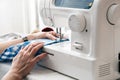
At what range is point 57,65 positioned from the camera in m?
1.18

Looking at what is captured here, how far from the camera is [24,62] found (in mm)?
1168

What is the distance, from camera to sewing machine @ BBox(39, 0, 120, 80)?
985 mm

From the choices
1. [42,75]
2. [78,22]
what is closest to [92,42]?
[78,22]

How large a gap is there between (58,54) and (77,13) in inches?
9.4

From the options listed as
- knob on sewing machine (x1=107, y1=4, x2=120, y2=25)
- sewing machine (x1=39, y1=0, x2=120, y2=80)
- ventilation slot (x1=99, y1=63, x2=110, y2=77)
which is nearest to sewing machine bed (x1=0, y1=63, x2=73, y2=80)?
sewing machine (x1=39, y1=0, x2=120, y2=80)

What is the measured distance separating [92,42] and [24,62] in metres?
0.38

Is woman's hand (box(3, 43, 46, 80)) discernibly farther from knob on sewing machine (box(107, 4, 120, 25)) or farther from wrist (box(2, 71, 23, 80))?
knob on sewing machine (box(107, 4, 120, 25))

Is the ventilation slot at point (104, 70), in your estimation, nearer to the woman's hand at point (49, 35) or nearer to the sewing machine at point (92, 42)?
the sewing machine at point (92, 42)

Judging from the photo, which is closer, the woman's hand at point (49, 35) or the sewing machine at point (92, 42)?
the sewing machine at point (92, 42)

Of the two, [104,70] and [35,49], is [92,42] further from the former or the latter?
[35,49]

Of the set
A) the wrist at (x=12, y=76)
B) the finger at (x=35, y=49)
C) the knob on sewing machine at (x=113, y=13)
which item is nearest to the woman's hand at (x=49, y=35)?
the finger at (x=35, y=49)

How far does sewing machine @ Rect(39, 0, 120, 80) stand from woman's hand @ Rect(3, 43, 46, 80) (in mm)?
122

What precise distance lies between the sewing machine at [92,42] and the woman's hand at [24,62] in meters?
0.12

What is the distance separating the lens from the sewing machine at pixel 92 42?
985mm
